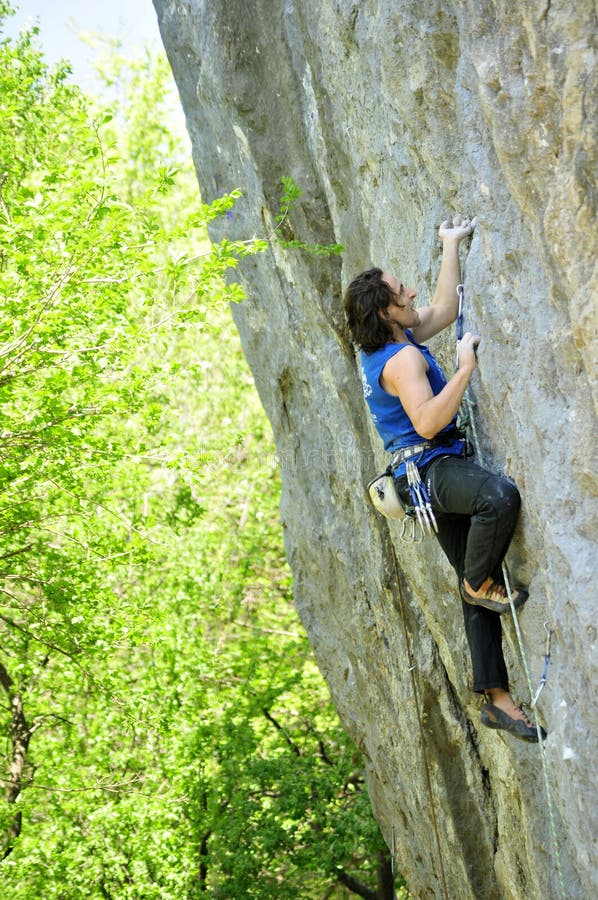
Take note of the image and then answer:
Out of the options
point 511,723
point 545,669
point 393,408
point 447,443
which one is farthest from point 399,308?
point 511,723

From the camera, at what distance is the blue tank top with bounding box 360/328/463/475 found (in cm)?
498

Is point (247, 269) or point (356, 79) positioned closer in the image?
point (356, 79)

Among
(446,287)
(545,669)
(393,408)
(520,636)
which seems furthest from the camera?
(446,287)

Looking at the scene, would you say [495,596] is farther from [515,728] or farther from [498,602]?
[515,728]

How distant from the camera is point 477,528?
4.61 metres

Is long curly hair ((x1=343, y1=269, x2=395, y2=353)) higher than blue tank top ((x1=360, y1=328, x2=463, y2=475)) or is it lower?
higher

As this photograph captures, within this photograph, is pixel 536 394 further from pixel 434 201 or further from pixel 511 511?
pixel 434 201

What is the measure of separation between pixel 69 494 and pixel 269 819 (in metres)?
6.21

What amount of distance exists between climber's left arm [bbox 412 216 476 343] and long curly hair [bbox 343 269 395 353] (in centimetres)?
29

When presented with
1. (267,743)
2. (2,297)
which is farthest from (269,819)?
(2,297)

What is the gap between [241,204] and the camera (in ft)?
33.5

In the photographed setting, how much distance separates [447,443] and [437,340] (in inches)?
45.3

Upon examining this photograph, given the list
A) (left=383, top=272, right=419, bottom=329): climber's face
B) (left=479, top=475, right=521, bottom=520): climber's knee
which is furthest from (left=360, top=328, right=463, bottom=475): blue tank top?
(left=479, top=475, right=521, bottom=520): climber's knee

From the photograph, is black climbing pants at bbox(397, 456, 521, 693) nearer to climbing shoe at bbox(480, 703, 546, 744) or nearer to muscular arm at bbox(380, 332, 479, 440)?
climbing shoe at bbox(480, 703, 546, 744)
